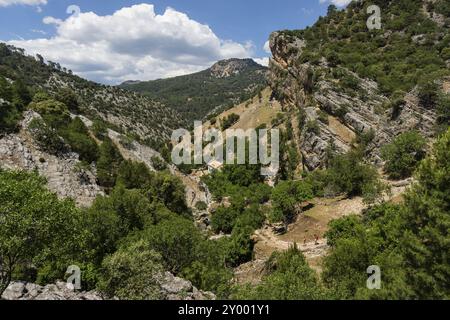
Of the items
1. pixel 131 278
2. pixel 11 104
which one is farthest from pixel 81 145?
pixel 131 278

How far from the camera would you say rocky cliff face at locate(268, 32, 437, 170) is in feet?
232

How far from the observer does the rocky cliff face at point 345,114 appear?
2785 inches

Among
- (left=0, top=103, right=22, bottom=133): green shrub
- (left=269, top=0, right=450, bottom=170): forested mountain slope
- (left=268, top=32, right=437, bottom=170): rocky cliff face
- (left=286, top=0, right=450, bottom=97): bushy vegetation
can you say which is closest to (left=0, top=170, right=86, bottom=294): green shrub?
(left=0, top=103, right=22, bottom=133): green shrub

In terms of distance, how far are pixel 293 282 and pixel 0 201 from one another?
17139mm

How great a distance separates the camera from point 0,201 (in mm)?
22016

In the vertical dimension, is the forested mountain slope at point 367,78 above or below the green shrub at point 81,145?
above

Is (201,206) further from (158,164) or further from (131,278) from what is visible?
(131,278)

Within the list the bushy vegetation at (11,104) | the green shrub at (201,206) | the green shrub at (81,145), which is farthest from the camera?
the green shrub at (201,206)

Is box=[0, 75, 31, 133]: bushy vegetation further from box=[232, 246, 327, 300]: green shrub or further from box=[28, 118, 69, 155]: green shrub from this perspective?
box=[232, 246, 327, 300]: green shrub

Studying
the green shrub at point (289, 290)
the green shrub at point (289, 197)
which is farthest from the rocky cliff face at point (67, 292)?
the green shrub at point (289, 197)

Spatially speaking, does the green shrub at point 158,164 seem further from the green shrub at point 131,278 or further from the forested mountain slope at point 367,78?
the green shrub at point 131,278

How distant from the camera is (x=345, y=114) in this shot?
278 feet
